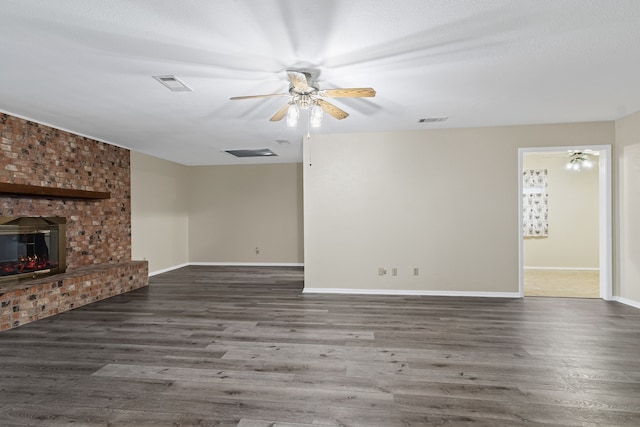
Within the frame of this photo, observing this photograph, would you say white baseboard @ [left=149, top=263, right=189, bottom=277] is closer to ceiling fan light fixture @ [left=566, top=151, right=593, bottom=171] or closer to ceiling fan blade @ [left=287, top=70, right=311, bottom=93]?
ceiling fan blade @ [left=287, top=70, right=311, bottom=93]

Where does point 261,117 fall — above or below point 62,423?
above

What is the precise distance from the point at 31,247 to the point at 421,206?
5.37 meters

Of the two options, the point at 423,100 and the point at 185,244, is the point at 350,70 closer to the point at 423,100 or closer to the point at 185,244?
the point at 423,100

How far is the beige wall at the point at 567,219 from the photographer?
6656 millimetres

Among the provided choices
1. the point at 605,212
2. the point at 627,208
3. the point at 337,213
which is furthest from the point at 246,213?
the point at 627,208

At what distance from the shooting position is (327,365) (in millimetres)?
2518

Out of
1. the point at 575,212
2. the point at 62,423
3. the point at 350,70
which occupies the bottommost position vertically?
the point at 62,423

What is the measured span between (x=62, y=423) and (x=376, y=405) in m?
1.88

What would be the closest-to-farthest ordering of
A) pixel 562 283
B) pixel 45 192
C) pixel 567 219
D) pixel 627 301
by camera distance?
pixel 45 192, pixel 627 301, pixel 562 283, pixel 567 219

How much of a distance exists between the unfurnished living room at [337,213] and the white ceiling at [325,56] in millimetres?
22

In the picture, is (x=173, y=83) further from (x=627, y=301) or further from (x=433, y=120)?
(x=627, y=301)

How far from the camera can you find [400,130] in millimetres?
4785

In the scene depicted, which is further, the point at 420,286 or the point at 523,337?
the point at 420,286

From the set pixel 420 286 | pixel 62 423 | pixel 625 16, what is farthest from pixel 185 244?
pixel 625 16
